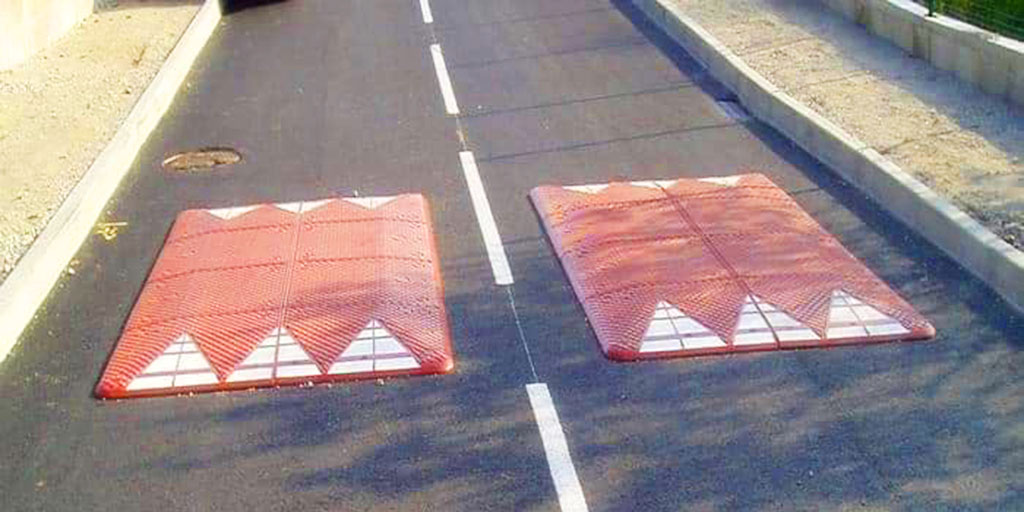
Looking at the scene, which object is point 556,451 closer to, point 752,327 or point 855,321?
point 752,327

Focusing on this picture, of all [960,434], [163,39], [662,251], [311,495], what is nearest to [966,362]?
[960,434]

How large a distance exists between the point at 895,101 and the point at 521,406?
21.4 ft

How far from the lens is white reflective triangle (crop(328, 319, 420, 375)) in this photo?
6.87 meters

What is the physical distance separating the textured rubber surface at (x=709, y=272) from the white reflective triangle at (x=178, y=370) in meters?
2.20

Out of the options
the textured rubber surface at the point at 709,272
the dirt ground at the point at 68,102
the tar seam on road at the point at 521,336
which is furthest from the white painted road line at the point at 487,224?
the dirt ground at the point at 68,102

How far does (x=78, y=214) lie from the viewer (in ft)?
30.1

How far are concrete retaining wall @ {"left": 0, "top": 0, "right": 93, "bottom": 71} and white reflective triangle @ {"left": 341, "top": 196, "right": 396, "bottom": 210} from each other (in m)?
6.80

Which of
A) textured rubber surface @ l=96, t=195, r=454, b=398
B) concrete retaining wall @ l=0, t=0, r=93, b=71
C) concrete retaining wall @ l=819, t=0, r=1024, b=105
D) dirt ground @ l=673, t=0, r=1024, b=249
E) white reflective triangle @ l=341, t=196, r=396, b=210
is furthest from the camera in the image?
concrete retaining wall @ l=0, t=0, r=93, b=71

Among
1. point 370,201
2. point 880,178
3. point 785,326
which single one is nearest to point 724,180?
point 880,178

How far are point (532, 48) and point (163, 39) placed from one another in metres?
4.72

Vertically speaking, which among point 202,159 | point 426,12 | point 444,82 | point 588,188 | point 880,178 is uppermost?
point 880,178

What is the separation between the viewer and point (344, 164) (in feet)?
35.5

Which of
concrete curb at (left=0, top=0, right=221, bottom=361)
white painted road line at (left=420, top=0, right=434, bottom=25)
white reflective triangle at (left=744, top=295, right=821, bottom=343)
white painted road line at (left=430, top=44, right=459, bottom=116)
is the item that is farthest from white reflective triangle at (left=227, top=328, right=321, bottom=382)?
white painted road line at (left=420, top=0, right=434, bottom=25)

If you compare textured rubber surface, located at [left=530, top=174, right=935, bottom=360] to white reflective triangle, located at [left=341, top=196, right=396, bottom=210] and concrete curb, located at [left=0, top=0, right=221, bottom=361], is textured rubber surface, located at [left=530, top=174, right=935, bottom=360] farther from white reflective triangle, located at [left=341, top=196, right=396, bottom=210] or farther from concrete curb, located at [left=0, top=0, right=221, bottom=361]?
concrete curb, located at [left=0, top=0, right=221, bottom=361]
